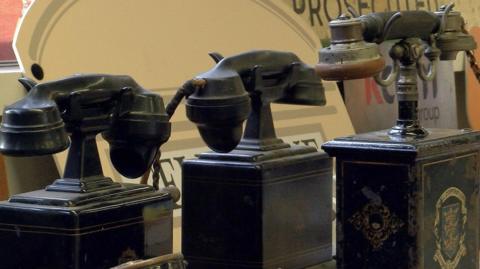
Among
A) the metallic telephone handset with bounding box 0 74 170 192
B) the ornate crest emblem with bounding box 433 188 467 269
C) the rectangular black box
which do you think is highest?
the metallic telephone handset with bounding box 0 74 170 192

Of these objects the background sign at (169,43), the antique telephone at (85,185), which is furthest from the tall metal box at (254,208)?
the background sign at (169,43)

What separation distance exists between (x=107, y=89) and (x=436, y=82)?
1.81 meters

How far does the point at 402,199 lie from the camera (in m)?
1.26

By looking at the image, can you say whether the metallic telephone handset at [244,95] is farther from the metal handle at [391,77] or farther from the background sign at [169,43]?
the background sign at [169,43]

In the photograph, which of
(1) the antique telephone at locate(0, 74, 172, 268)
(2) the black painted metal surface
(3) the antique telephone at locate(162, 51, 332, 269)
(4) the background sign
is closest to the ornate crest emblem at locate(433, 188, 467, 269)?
(2) the black painted metal surface

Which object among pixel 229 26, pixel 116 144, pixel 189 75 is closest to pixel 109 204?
pixel 116 144

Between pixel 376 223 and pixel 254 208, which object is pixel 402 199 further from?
pixel 254 208

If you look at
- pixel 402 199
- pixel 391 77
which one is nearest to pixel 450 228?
pixel 402 199

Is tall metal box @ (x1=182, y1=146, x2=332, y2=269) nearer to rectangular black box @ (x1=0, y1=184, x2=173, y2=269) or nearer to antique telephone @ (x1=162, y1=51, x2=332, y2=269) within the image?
antique telephone @ (x1=162, y1=51, x2=332, y2=269)

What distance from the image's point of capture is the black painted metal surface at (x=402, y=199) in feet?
4.11

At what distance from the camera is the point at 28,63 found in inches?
59.7

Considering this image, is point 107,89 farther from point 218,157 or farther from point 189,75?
point 189,75

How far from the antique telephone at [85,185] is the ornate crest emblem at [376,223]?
29 centimetres

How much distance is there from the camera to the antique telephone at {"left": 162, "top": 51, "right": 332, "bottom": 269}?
1.21m
